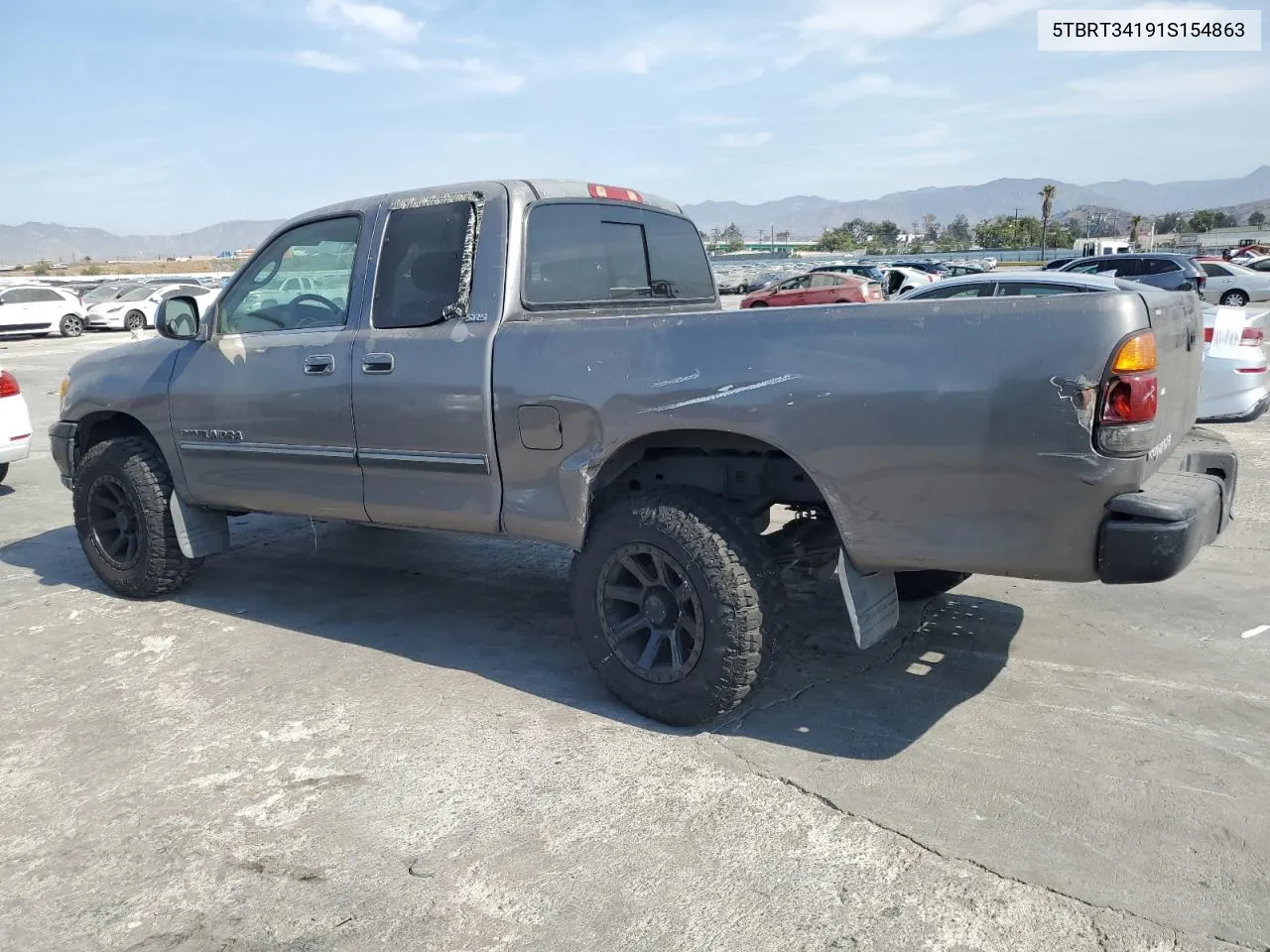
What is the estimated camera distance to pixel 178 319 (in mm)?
4945

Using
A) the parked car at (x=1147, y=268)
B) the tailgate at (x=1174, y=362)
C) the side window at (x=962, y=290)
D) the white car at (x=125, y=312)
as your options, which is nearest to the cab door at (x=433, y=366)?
the tailgate at (x=1174, y=362)

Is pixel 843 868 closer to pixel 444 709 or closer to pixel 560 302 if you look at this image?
pixel 444 709

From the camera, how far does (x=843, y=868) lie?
284 centimetres

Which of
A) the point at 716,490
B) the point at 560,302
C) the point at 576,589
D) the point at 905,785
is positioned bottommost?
the point at 905,785

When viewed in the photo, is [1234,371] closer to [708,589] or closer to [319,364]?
[708,589]

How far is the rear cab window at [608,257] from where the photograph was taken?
167 inches

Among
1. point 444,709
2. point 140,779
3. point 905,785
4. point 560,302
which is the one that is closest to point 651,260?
point 560,302

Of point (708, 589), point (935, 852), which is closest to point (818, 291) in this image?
point (708, 589)

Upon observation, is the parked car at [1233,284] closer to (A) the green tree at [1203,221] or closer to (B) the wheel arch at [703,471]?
(B) the wheel arch at [703,471]

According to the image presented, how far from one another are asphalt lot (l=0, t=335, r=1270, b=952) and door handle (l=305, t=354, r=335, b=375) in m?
1.31

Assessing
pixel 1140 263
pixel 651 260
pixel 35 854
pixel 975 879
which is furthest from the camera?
pixel 1140 263

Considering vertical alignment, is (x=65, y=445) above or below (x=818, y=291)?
above

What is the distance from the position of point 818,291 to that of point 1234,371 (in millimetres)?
21277

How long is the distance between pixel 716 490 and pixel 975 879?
1.68 metres
